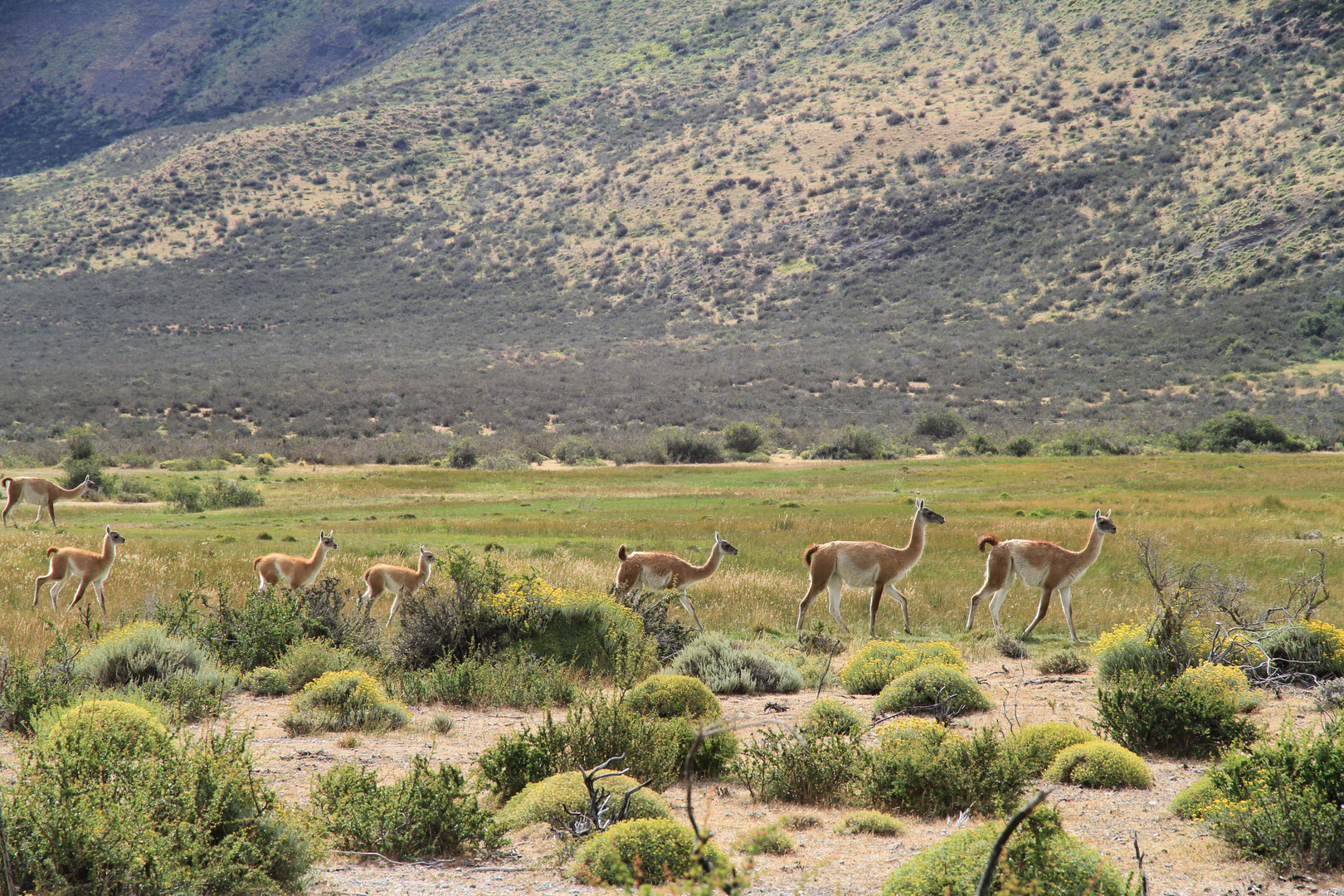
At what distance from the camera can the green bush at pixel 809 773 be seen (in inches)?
292

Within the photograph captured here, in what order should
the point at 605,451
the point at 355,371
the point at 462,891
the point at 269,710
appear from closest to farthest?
1. the point at 462,891
2. the point at 269,710
3. the point at 605,451
4. the point at 355,371

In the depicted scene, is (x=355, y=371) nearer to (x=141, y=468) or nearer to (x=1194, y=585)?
(x=141, y=468)

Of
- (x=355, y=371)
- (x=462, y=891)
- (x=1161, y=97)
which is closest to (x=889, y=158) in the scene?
(x=1161, y=97)

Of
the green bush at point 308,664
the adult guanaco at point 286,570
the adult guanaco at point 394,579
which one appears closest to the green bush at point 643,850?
Result: the green bush at point 308,664

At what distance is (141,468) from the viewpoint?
40812 mm

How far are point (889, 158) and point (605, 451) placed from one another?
57.6m

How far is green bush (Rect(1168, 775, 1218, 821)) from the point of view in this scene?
6.69 metres

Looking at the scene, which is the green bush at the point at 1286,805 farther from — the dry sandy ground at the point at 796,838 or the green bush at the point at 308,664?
the green bush at the point at 308,664

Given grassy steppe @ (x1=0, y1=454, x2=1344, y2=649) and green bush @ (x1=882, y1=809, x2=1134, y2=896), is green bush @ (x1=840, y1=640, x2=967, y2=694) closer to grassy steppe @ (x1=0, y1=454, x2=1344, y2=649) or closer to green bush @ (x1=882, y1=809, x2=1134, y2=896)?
grassy steppe @ (x1=0, y1=454, x2=1344, y2=649)

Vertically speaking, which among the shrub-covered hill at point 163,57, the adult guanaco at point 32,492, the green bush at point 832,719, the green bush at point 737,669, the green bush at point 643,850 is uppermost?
the shrub-covered hill at point 163,57

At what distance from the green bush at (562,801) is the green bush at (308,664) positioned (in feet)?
15.8

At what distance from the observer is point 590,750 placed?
7336 mm

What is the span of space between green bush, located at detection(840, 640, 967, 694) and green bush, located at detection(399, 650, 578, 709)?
3.36 m

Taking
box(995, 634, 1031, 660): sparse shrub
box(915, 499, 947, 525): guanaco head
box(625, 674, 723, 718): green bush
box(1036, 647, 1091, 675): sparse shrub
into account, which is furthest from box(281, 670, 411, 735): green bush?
A: box(915, 499, 947, 525): guanaco head
